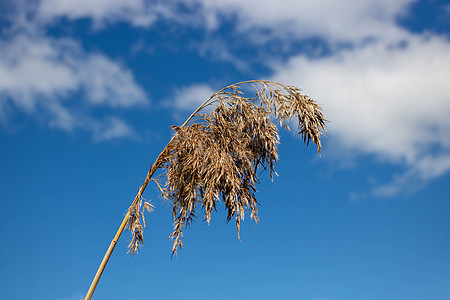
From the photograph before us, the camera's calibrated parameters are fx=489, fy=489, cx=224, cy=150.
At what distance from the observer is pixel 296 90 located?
7.44m

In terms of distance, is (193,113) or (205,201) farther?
(193,113)

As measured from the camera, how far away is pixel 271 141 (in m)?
7.14

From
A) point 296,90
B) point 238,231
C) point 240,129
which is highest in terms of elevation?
point 296,90

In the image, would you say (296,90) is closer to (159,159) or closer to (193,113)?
(193,113)

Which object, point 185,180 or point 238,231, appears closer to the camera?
point 238,231

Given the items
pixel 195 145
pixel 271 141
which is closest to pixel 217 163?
pixel 195 145

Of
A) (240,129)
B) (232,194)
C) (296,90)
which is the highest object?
(296,90)

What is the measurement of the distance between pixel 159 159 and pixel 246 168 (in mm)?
1303

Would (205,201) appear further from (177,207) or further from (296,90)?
(296,90)

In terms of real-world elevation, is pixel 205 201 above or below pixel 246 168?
below

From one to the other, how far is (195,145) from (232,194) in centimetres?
88

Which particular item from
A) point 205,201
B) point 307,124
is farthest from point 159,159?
point 307,124

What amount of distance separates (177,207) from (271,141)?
66.0 inches

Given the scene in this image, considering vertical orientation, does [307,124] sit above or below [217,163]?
above
